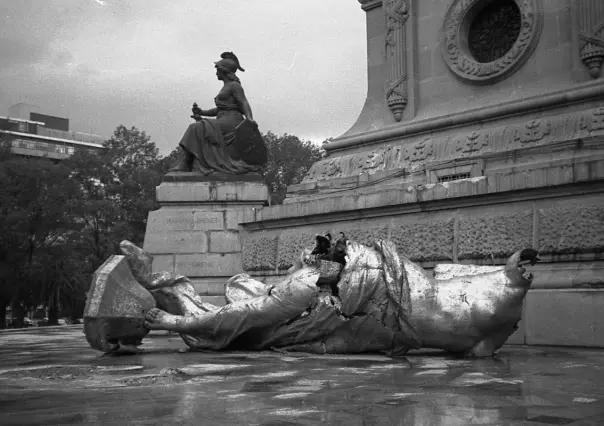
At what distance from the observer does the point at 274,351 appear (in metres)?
6.73

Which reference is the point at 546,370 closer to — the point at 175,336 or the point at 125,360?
the point at 125,360

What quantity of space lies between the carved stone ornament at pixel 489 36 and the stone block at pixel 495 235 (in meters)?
5.18

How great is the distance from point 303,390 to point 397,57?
1085 centimetres

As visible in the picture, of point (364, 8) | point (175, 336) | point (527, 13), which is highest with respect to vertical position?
point (364, 8)

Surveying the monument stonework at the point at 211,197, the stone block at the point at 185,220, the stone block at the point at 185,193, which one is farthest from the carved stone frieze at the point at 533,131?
the stone block at the point at 185,193

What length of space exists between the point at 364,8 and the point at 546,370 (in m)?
11.5

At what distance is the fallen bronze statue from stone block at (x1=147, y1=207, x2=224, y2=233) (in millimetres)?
6755

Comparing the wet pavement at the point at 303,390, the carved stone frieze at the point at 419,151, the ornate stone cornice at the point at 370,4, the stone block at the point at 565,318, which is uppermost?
the ornate stone cornice at the point at 370,4

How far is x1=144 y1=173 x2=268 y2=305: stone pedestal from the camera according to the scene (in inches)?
525

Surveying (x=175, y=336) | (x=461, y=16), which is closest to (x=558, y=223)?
(x=175, y=336)

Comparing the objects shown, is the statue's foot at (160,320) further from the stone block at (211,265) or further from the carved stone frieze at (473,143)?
the carved stone frieze at (473,143)

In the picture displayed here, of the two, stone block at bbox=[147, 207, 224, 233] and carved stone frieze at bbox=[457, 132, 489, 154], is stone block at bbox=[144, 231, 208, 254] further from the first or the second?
carved stone frieze at bbox=[457, 132, 489, 154]

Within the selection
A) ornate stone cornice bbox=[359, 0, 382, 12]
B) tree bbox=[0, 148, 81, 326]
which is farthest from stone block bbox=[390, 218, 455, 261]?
tree bbox=[0, 148, 81, 326]

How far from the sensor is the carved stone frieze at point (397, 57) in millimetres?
14109
